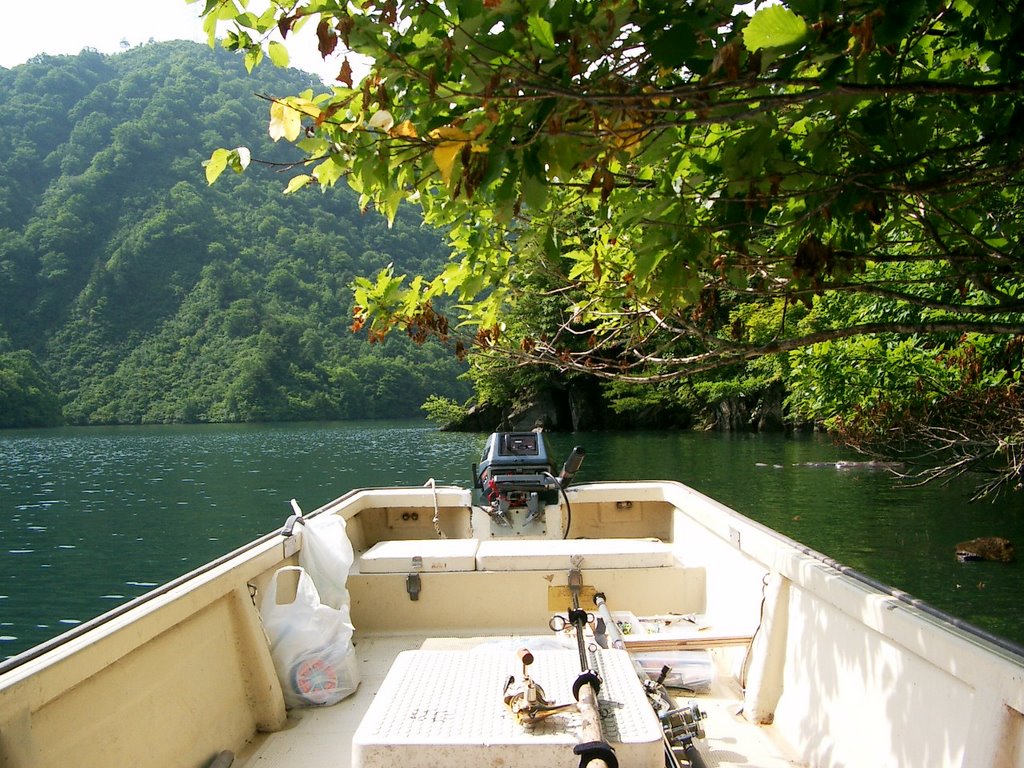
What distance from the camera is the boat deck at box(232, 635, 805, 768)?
366cm

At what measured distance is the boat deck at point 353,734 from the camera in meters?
3.66

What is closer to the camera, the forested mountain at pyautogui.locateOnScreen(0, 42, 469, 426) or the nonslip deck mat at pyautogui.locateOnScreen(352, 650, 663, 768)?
the nonslip deck mat at pyautogui.locateOnScreen(352, 650, 663, 768)

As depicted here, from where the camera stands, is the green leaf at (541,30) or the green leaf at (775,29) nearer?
the green leaf at (775,29)

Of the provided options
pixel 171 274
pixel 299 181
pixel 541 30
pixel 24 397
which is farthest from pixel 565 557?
pixel 171 274

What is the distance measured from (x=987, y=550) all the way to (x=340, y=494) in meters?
21.9

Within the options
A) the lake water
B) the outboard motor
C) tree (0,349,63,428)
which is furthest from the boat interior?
tree (0,349,63,428)

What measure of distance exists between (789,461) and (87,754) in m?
28.9

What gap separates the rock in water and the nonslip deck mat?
1376cm

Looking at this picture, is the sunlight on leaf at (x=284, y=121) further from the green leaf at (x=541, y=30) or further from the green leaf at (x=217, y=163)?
the green leaf at (x=541, y=30)

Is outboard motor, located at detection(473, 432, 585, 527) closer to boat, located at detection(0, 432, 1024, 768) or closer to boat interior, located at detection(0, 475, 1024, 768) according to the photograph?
boat, located at detection(0, 432, 1024, 768)

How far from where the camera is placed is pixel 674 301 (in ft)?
10.5

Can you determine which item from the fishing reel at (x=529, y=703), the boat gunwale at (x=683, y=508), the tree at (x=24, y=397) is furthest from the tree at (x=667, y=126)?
the tree at (x=24, y=397)

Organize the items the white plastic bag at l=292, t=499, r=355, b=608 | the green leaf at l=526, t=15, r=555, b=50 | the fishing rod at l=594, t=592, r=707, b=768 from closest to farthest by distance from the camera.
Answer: the green leaf at l=526, t=15, r=555, b=50, the fishing rod at l=594, t=592, r=707, b=768, the white plastic bag at l=292, t=499, r=355, b=608

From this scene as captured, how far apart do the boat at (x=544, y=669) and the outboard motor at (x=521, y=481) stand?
4 centimetres
